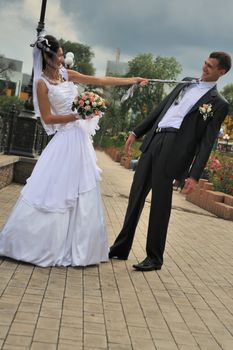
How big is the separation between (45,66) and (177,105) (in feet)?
4.61

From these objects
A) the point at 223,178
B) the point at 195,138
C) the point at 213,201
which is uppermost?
the point at 195,138

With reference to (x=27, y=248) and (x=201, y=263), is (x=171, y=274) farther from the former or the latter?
(x=27, y=248)

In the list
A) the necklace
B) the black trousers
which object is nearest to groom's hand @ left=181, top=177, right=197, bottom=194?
the black trousers

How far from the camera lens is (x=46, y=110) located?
5461mm

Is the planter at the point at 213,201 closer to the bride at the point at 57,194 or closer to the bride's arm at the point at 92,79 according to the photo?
the bride's arm at the point at 92,79

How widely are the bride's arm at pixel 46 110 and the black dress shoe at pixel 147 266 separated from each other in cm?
165

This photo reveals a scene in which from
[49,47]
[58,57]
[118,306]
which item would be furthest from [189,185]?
[49,47]

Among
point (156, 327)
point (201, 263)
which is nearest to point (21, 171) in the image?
point (201, 263)

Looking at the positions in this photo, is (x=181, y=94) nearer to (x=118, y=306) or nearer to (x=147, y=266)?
(x=147, y=266)

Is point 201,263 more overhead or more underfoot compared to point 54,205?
more underfoot

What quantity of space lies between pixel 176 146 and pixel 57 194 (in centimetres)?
131

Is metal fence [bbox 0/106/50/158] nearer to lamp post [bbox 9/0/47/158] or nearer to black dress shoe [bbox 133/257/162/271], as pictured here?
lamp post [bbox 9/0/47/158]

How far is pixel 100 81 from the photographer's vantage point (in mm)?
5887

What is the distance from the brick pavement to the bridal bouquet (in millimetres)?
1518
